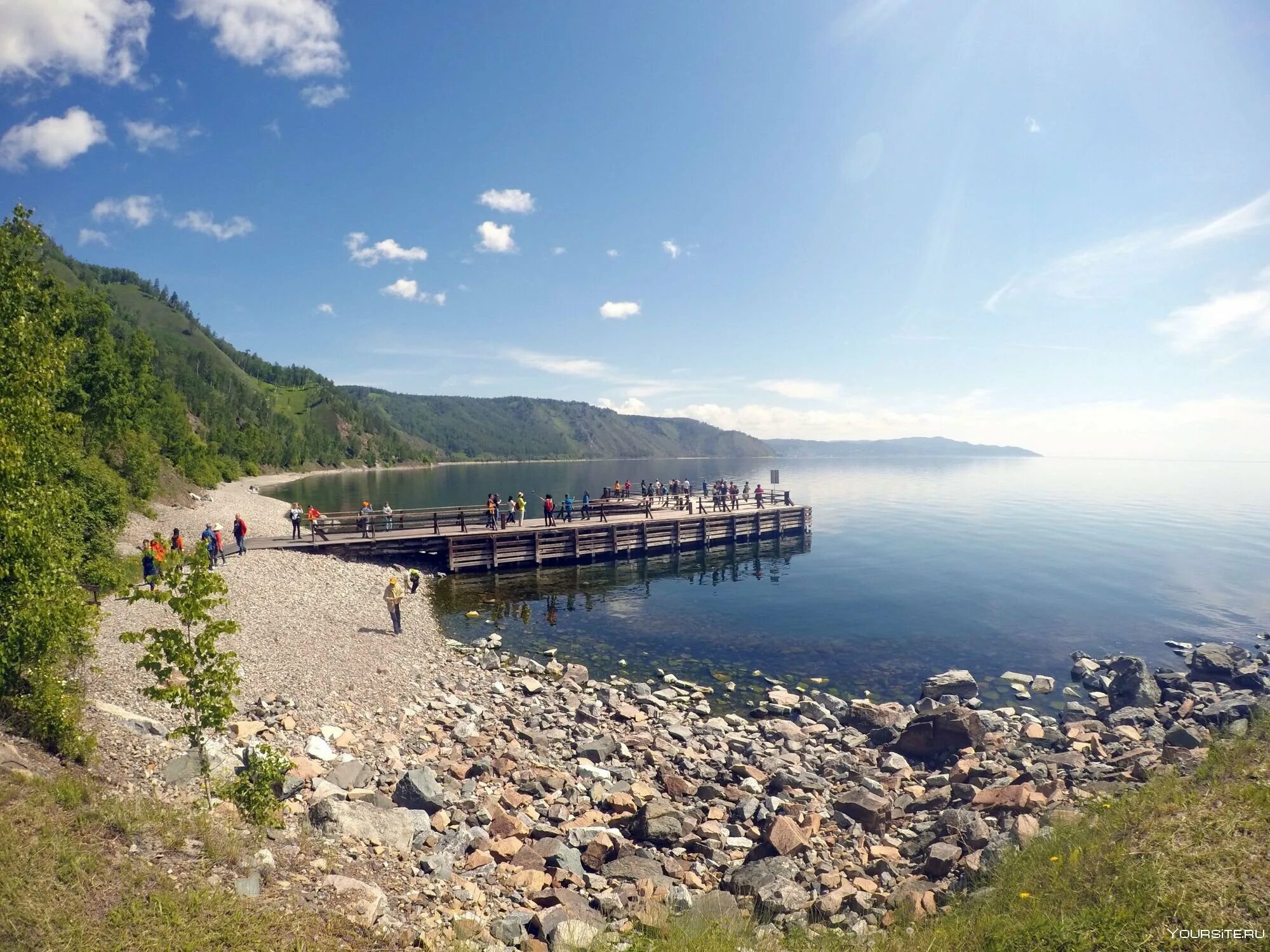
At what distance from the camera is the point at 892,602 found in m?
32.9

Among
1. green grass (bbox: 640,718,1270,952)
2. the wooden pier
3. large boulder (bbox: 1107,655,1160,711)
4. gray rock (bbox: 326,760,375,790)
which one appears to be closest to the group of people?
the wooden pier

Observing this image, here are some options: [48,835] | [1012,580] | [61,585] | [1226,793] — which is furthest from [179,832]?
[1012,580]

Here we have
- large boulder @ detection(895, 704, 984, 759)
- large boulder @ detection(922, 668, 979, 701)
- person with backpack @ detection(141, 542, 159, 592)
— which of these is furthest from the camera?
person with backpack @ detection(141, 542, 159, 592)

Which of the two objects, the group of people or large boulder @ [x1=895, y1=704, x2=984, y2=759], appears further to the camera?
the group of people

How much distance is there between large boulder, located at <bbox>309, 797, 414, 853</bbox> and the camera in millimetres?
9102

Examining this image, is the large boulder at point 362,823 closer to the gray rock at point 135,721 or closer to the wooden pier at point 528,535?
the gray rock at point 135,721

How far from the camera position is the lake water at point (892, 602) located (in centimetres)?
2433

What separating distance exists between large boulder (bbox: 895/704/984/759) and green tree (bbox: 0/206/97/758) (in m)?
17.6

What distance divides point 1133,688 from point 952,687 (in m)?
5.94

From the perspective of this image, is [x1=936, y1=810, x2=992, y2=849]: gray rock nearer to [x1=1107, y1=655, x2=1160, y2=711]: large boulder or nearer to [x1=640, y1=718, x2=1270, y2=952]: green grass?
[x1=640, y1=718, x2=1270, y2=952]: green grass

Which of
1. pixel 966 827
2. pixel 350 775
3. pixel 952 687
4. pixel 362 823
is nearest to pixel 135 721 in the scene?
pixel 350 775

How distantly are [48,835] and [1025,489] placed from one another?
138 meters

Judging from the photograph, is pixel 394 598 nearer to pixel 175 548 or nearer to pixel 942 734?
pixel 175 548

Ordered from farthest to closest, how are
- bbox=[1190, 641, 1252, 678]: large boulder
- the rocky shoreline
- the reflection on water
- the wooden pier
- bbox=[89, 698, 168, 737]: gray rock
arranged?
1. the wooden pier
2. the reflection on water
3. bbox=[1190, 641, 1252, 678]: large boulder
4. bbox=[89, 698, 168, 737]: gray rock
5. the rocky shoreline
